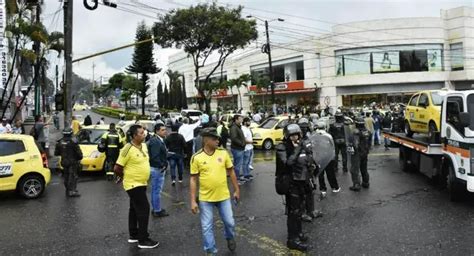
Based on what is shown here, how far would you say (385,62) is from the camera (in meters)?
50.5

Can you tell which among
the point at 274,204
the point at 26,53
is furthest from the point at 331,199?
the point at 26,53

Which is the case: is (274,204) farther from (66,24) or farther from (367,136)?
(66,24)

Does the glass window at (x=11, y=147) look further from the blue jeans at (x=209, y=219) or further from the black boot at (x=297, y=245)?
the black boot at (x=297, y=245)

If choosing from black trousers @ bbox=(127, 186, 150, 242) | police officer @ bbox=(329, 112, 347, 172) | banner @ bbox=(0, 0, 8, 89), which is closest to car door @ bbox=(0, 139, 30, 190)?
black trousers @ bbox=(127, 186, 150, 242)

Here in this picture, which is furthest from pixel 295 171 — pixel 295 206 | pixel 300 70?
pixel 300 70

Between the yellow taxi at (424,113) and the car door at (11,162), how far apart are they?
9675 millimetres

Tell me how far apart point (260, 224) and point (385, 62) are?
1820 inches

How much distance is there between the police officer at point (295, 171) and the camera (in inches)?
241

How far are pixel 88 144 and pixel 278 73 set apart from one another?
48166 mm

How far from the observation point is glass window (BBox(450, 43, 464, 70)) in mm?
50478

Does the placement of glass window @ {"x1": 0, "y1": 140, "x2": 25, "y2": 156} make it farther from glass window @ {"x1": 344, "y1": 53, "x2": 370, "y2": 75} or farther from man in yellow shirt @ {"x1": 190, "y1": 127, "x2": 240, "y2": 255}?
glass window @ {"x1": 344, "y1": 53, "x2": 370, "y2": 75}

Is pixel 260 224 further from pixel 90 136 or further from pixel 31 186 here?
pixel 90 136

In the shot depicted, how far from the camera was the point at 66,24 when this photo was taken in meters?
17.7

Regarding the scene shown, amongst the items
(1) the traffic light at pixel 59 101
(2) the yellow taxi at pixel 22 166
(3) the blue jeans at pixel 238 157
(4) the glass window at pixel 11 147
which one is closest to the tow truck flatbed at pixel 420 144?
(3) the blue jeans at pixel 238 157
